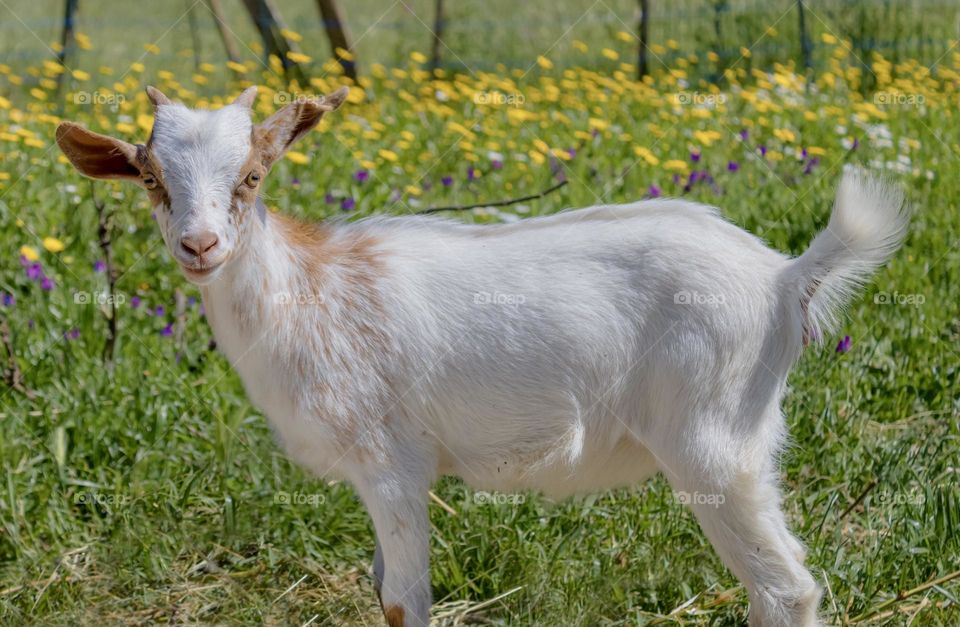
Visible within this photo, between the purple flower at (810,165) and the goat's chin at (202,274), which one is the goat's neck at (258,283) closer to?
the goat's chin at (202,274)

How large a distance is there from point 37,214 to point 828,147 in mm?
4262

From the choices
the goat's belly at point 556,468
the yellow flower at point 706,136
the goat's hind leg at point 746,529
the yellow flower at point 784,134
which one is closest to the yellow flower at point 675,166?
the yellow flower at point 706,136

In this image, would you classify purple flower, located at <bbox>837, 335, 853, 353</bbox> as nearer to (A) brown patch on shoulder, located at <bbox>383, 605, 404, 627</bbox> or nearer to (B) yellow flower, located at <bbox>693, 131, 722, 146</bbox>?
(B) yellow flower, located at <bbox>693, 131, 722, 146</bbox>

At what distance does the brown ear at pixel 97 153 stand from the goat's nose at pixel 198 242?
352 millimetres

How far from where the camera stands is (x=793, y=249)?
556 centimetres

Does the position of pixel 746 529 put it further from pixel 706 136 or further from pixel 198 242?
pixel 706 136

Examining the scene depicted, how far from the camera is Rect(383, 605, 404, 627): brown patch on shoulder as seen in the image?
10.7 feet

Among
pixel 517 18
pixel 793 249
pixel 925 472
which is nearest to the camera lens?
pixel 925 472

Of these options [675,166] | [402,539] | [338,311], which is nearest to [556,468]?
[402,539]

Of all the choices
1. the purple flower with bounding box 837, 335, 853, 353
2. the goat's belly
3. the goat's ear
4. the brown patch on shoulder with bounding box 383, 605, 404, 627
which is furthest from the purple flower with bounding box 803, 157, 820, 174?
the brown patch on shoulder with bounding box 383, 605, 404, 627

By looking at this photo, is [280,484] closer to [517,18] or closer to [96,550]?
[96,550]

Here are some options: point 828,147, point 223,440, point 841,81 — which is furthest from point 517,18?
point 223,440

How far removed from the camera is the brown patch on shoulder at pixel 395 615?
3.27 metres

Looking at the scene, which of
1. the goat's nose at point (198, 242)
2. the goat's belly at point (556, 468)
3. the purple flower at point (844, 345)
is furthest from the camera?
the purple flower at point (844, 345)
